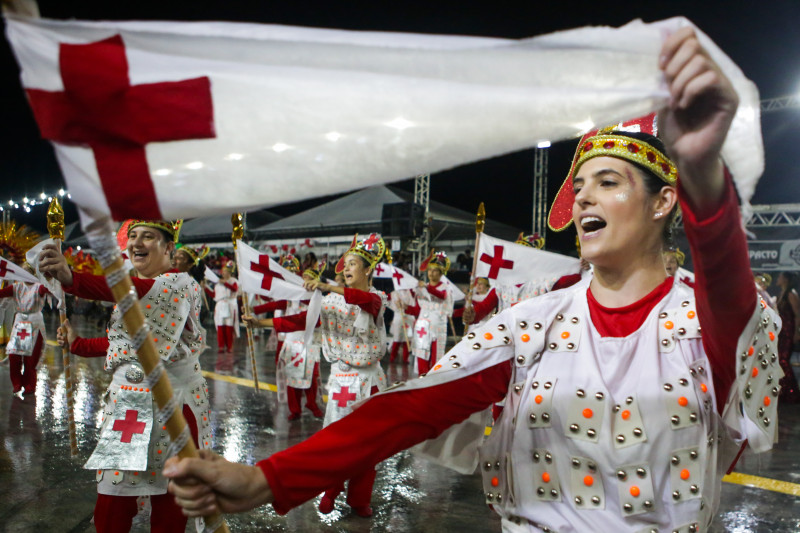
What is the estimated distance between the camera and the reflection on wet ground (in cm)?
416

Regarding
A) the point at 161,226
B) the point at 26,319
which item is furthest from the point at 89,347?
the point at 26,319

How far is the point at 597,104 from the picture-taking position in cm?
125

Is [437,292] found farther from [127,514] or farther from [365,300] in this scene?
[127,514]

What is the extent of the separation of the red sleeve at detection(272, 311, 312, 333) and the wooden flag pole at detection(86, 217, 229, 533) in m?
4.41

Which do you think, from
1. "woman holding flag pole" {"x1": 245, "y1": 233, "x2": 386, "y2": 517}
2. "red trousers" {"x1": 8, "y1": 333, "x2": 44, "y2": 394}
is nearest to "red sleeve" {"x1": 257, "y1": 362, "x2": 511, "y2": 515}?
"woman holding flag pole" {"x1": 245, "y1": 233, "x2": 386, "y2": 517}

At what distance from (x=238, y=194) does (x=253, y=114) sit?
0.64ft

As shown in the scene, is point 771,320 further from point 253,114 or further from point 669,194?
point 253,114

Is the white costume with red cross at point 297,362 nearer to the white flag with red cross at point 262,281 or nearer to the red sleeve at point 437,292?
the white flag with red cross at point 262,281

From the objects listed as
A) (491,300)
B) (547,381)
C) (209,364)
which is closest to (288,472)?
(547,381)

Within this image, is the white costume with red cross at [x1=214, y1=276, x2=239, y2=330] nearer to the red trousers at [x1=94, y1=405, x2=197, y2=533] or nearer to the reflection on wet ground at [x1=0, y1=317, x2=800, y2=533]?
the reflection on wet ground at [x1=0, y1=317, x2=800, y2=533]

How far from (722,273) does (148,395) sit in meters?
3.22

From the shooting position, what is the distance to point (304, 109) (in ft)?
4.21

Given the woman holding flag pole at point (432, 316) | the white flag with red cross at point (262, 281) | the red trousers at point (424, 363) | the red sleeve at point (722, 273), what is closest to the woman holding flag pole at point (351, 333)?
the white flag with red cross at point (262, 281)

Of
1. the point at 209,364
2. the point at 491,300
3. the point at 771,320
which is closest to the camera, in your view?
the point at 771,320
